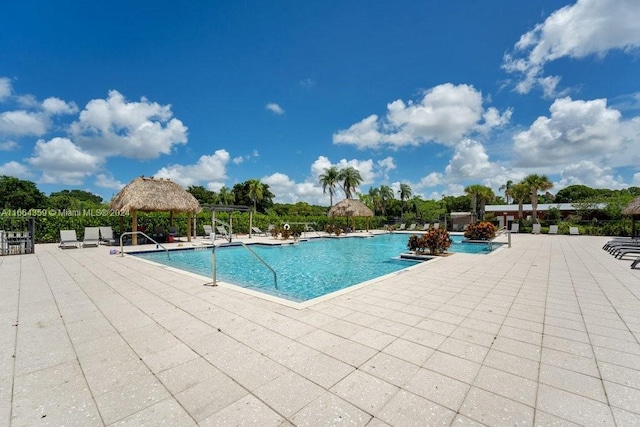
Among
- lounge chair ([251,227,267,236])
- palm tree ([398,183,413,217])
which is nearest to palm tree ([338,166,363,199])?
palm tree ([398,183,413,217])

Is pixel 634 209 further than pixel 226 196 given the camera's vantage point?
No

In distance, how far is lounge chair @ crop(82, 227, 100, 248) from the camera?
39.0 feet

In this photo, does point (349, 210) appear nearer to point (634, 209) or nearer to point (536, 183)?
point (634, 209)

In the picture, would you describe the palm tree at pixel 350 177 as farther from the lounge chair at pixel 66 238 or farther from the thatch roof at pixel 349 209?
the lounge chair at pixel 66 238

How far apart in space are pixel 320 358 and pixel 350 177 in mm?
35503

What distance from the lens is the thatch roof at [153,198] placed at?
1284 centimetres

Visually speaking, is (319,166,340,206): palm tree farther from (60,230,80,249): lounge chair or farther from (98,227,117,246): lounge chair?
(60,230,80,249): lounge chair

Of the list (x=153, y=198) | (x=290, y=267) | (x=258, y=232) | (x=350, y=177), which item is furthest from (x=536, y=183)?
(x=153, y=198)

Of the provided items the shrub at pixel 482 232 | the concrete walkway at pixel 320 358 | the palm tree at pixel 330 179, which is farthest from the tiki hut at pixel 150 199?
the palm tree at pixel 330 179

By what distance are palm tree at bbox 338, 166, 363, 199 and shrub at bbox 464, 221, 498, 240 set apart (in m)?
21.9

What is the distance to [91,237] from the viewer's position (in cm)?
1200

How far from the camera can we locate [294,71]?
1429 cm

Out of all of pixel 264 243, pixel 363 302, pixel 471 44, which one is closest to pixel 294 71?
pixel 471 44

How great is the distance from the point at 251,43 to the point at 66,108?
46.2ft
